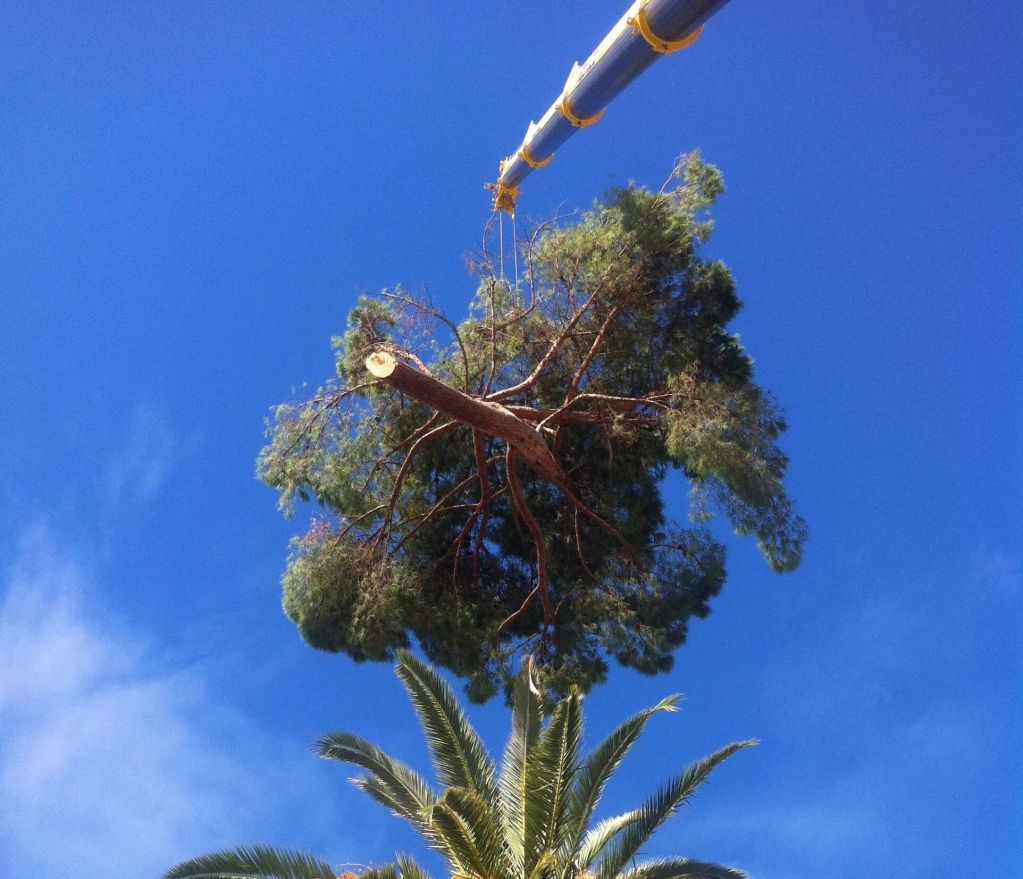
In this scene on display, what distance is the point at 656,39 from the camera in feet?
39.0

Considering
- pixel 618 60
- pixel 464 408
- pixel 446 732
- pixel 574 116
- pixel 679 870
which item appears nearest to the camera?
pixel 679 870

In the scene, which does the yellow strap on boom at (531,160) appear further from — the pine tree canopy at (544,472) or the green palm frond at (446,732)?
the green palm frond at (446,732)

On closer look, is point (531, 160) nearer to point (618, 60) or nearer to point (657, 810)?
point (618, 60)

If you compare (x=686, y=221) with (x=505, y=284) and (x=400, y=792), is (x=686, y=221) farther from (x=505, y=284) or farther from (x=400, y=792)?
(x=400, y=792)

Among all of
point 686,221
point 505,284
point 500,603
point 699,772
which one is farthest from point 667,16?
point 699,772

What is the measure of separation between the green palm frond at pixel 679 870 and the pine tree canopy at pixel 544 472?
168 inches

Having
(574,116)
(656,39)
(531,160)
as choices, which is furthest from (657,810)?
(531,160)

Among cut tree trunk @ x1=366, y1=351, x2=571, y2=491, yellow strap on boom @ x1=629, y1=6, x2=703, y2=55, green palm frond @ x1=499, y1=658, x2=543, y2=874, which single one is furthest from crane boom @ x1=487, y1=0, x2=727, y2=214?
green palm frond @ x1=499, y1=658, x2=543, y2=874

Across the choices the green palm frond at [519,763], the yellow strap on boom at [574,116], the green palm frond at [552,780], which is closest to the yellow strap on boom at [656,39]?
the yellow strap on boom at [574,116]

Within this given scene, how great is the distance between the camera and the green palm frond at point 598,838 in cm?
698

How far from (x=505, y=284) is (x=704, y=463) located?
4.75m

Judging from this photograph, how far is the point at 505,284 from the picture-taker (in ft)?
43.5

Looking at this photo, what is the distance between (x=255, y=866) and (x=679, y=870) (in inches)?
131

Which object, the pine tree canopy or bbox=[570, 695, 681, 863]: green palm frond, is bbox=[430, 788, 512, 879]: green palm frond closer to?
bbox=[570, 695, 681, 863]: green palm frond
